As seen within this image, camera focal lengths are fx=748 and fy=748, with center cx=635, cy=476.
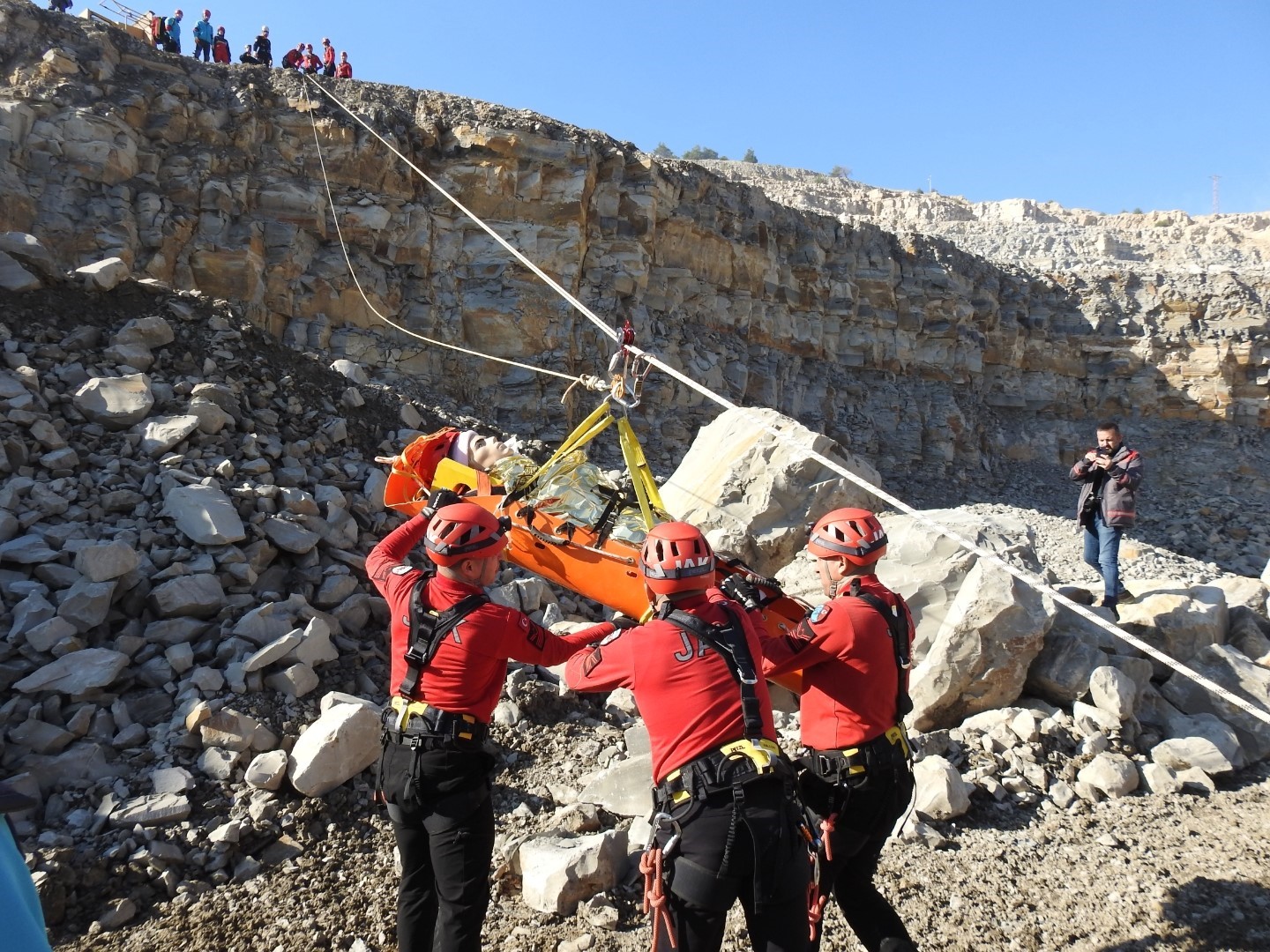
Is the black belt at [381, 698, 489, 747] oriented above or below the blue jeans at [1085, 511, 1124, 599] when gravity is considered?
below

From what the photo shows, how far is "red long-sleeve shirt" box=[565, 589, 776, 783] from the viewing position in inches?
98.4

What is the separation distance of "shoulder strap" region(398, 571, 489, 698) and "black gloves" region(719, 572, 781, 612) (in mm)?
1159

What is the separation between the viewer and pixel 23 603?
184 inches

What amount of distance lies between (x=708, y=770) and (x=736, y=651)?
392 millimetres

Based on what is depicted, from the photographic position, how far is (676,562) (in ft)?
8.69

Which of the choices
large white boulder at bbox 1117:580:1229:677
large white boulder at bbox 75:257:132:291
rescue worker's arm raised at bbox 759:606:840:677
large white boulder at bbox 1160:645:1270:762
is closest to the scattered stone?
large white boulder at bbox 1160:645:1270:762

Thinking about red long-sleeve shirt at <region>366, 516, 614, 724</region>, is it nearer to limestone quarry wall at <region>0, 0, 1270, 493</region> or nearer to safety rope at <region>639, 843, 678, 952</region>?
safety rope at <region>639, 843, 678, 952</region>

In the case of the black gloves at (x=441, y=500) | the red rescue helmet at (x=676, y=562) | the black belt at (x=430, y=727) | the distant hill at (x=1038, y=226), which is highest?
the distant hill at (x=1038, y=226)

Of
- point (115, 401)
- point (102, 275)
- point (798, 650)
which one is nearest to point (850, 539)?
point (798, 650)

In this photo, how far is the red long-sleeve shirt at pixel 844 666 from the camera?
2939mm

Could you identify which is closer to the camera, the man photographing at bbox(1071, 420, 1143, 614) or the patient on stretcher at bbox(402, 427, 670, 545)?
the patient on stretcher at bbox(402, 427, 670, 545)

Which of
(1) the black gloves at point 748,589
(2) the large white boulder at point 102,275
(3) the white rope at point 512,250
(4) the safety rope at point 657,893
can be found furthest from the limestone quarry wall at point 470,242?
(4) the safety rope at point 657,893

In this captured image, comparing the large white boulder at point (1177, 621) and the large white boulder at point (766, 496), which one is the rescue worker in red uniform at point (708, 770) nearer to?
the large white boulder at point (766, 496)

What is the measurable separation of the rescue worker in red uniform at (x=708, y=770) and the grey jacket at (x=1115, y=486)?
519 cm
